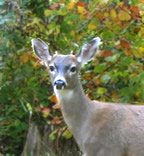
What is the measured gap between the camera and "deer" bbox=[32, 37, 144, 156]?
746 centimetres

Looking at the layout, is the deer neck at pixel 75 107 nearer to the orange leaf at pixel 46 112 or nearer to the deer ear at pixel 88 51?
the deer ear at pixel 88 51

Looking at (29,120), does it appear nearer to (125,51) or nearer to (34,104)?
(34,104)

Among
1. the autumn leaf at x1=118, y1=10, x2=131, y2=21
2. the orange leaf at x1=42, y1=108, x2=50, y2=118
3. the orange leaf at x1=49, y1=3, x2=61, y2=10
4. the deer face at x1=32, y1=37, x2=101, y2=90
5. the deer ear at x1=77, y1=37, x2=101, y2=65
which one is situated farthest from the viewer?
the orange leaf at x1=42, y1=108, x2=50, y2=118

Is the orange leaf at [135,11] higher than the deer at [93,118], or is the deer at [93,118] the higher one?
the orange leaf at [135,11]

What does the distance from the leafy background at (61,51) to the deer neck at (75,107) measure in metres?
0.92

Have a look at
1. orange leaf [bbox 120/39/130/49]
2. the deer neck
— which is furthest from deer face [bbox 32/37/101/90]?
orange leaf [bbox 120/39/130/49]

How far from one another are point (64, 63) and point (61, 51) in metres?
1.85

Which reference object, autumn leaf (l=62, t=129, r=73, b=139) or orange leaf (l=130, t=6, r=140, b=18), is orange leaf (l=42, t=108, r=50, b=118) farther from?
orange leaf (l=130, t=6, r=140, b=18)

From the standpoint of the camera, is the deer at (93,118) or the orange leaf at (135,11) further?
the orange leaf at (135,11)

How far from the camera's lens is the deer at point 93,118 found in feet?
24.5

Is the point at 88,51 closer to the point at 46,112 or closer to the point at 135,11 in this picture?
the point at 135,11

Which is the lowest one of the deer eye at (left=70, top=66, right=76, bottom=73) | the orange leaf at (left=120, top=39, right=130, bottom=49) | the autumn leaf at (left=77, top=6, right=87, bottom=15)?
the orange leaf at (left=120, top=39, right=130, bottom=49)

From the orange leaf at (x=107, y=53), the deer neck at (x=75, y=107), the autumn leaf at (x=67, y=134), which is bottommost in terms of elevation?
the autumn leaf at (x=67, y=134)

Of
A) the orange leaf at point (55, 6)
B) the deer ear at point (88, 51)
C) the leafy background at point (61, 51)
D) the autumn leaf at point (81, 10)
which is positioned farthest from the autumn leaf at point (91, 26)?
the deer ear at point (88, 51)
